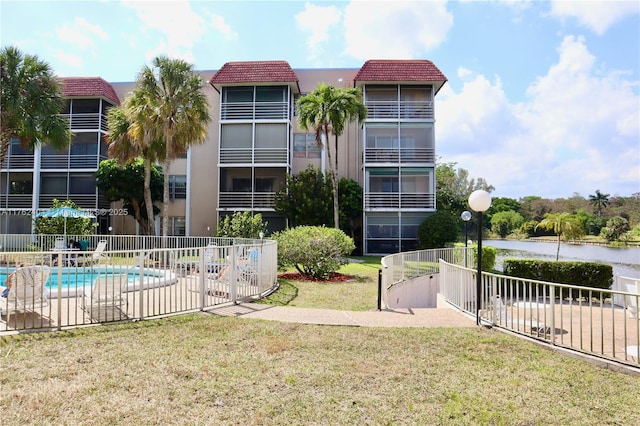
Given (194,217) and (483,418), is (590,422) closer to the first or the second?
(483,418)

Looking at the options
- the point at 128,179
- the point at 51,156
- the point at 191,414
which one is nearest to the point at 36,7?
the point at 191,414

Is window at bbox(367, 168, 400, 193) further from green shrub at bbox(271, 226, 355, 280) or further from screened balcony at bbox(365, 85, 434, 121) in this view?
green shrub at bbox(271, 226, 355, 280)

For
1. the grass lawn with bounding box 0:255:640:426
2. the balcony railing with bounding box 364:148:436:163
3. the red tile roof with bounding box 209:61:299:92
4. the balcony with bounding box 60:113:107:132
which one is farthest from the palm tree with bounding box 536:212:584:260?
the balcony with bounding box 60:113:107:132

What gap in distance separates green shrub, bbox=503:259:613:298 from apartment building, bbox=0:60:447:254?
934cm

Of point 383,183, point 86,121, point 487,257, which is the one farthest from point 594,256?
point 86,121

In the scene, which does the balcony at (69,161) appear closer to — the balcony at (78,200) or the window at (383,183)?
the balcony at (78,200)

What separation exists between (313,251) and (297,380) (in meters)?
9.30

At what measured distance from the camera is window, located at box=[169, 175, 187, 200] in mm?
28453

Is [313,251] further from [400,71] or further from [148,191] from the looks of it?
[400,71]

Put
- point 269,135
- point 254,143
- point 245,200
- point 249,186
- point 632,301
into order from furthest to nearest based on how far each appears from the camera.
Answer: point 249,186, point 269,135, point 254,143, point 245,200, point 632,301

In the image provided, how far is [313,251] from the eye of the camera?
13836 mm

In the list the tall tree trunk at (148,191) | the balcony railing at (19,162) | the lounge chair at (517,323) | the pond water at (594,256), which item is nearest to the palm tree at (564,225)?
the pond water at (594,256)

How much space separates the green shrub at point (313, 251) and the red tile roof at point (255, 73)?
15383 millimetres

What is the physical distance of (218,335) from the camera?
20.8 ft
